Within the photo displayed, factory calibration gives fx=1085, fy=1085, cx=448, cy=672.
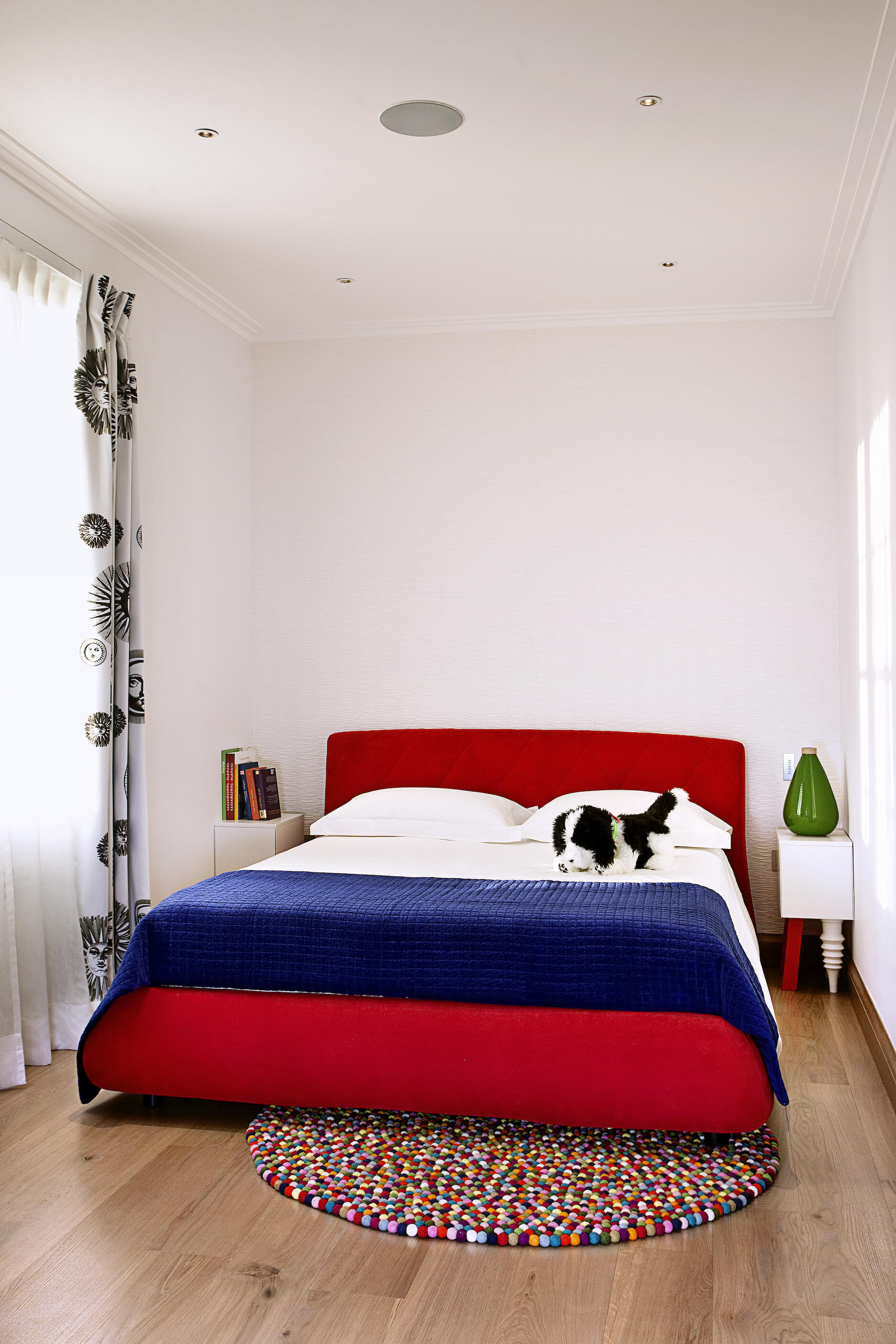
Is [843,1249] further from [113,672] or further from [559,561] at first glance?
[559,561]

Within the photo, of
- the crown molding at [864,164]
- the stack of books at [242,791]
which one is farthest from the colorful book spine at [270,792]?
the crown molding at [864,164]

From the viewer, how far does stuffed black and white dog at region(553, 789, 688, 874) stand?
10.8 feet

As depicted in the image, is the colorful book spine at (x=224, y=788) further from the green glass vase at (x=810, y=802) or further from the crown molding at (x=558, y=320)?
the green glass vase at (x=810, y=802)

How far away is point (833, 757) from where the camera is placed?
14.4ft

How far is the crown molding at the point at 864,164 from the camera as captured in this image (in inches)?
101

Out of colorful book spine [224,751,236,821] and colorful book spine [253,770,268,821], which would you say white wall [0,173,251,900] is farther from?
colorful book spine [253,770,268,821]

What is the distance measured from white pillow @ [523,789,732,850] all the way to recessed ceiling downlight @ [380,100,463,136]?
2174 mm

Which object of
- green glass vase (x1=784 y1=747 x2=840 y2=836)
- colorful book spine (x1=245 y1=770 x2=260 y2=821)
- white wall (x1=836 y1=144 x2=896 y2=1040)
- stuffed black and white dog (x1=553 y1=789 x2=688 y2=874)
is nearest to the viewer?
white wall (x1=836 y1=144 x2=896 y2=1040)

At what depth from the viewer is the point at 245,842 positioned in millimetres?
4449

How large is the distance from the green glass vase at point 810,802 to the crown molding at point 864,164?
1.78m

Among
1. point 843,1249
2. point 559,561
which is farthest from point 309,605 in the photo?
point 843,1249

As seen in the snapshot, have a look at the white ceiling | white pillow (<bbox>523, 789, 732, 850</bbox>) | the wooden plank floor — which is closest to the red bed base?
the wooden plank floor

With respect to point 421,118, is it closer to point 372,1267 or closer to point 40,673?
point 40,673

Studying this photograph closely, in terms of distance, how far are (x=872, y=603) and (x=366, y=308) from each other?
2403 mm
